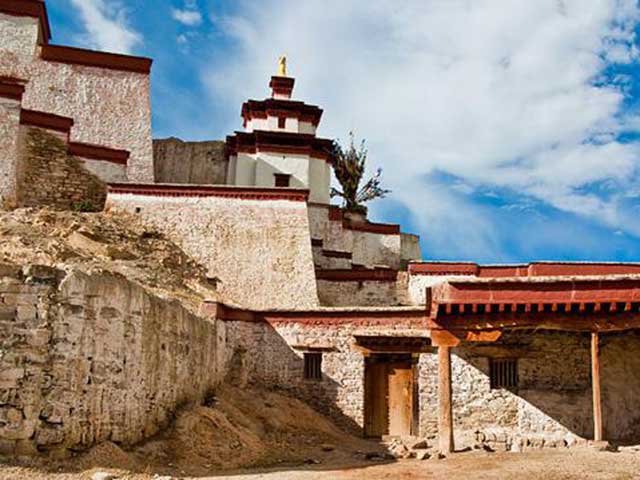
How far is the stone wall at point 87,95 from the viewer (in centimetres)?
2452

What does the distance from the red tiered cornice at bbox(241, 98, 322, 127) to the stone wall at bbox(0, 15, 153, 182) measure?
6.03 m

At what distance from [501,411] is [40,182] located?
587 inches

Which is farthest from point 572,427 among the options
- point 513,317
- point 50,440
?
point 50,440

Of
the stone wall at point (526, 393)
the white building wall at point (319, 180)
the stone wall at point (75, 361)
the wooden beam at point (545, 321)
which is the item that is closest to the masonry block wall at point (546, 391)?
the stone wall at point (526, 393)

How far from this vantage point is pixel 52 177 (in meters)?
21.5

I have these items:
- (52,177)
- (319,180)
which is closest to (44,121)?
(52,177)

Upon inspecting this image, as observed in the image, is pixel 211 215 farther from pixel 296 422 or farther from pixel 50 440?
pixel 50 440

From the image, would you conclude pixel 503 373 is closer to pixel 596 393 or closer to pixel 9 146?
pixel 596 393

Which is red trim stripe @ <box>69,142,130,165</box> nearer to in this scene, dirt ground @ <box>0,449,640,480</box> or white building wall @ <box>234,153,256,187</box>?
white building wall @ <box>234,153,256,187</box>

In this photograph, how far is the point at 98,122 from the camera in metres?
25.2

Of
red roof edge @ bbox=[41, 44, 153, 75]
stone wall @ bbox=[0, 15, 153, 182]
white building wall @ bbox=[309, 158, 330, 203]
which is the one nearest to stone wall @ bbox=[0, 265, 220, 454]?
stone wall @ bbox=[0, 15, 153, 182]

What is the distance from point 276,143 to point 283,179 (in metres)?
1.62

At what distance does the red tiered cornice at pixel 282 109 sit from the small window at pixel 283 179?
3940 mm

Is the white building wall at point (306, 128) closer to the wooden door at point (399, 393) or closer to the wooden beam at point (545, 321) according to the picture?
the wooden door at point (399, 393)
